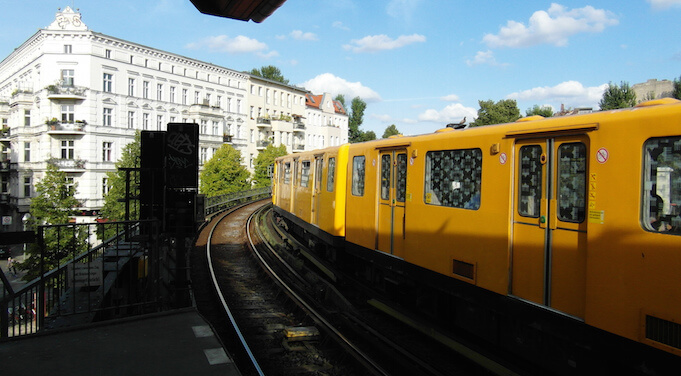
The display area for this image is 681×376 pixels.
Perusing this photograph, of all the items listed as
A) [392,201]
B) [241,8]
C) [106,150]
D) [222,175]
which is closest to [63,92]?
[106,150]

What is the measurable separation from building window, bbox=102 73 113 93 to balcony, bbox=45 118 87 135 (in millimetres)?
3426

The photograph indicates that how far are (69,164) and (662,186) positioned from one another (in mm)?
41283

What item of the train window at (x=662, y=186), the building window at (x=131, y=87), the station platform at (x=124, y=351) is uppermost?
the building window at (x=131, y=87)

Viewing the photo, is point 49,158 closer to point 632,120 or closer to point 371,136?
point 632,120

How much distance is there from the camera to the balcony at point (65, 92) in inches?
1452

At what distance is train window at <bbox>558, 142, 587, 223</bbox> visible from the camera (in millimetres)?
4715

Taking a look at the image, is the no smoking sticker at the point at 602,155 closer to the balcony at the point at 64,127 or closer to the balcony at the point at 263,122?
the balcony at the point at 64,127

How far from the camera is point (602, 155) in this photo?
14.7 feet

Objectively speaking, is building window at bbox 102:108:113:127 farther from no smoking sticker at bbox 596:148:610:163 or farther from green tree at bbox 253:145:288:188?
no smoking sticker at bbox 596:148:610:163

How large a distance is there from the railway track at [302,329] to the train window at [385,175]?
207 centimetres

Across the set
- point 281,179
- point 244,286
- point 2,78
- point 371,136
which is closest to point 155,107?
point 2,78

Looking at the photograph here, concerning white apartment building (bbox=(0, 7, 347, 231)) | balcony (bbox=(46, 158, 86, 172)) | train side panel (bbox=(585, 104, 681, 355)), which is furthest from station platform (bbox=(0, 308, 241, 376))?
balcony (bbox=(46, 158, 86, 172))

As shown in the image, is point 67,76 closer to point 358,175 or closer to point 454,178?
point 358,175

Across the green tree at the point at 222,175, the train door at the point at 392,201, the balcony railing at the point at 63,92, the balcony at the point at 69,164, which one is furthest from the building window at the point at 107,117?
the train door at the point at 392,201
